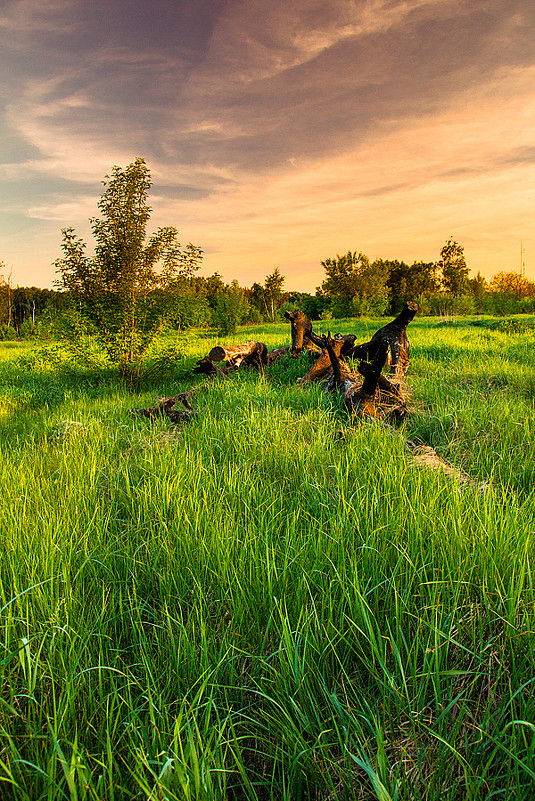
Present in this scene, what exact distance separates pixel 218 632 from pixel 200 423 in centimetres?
352

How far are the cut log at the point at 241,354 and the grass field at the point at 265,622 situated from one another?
4338mm

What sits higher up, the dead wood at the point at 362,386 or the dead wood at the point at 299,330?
the dead wood at the point at 299,330

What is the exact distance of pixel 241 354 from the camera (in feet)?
29.2

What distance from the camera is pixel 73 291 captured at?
27.3 ft

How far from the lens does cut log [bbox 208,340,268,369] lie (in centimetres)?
838

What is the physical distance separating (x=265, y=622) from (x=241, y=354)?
7.49 metres

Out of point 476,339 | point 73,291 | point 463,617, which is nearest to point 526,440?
point 463,617

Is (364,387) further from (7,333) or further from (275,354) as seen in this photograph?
(7,333)

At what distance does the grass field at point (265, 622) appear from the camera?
3.66 feet

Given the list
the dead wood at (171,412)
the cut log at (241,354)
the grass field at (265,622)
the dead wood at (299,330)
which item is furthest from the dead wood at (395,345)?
the dead wood at (171,412)

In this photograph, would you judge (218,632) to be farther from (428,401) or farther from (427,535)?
(428,401)

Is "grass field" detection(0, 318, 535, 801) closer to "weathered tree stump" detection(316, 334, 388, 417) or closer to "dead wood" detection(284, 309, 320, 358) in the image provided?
"weathered tree stump" detection(316, 334, 388, 417)

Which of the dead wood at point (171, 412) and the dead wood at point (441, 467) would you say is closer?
the dead wood at point (441, 467)

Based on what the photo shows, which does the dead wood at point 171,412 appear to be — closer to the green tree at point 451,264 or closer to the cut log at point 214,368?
the cut log at point 214,368
